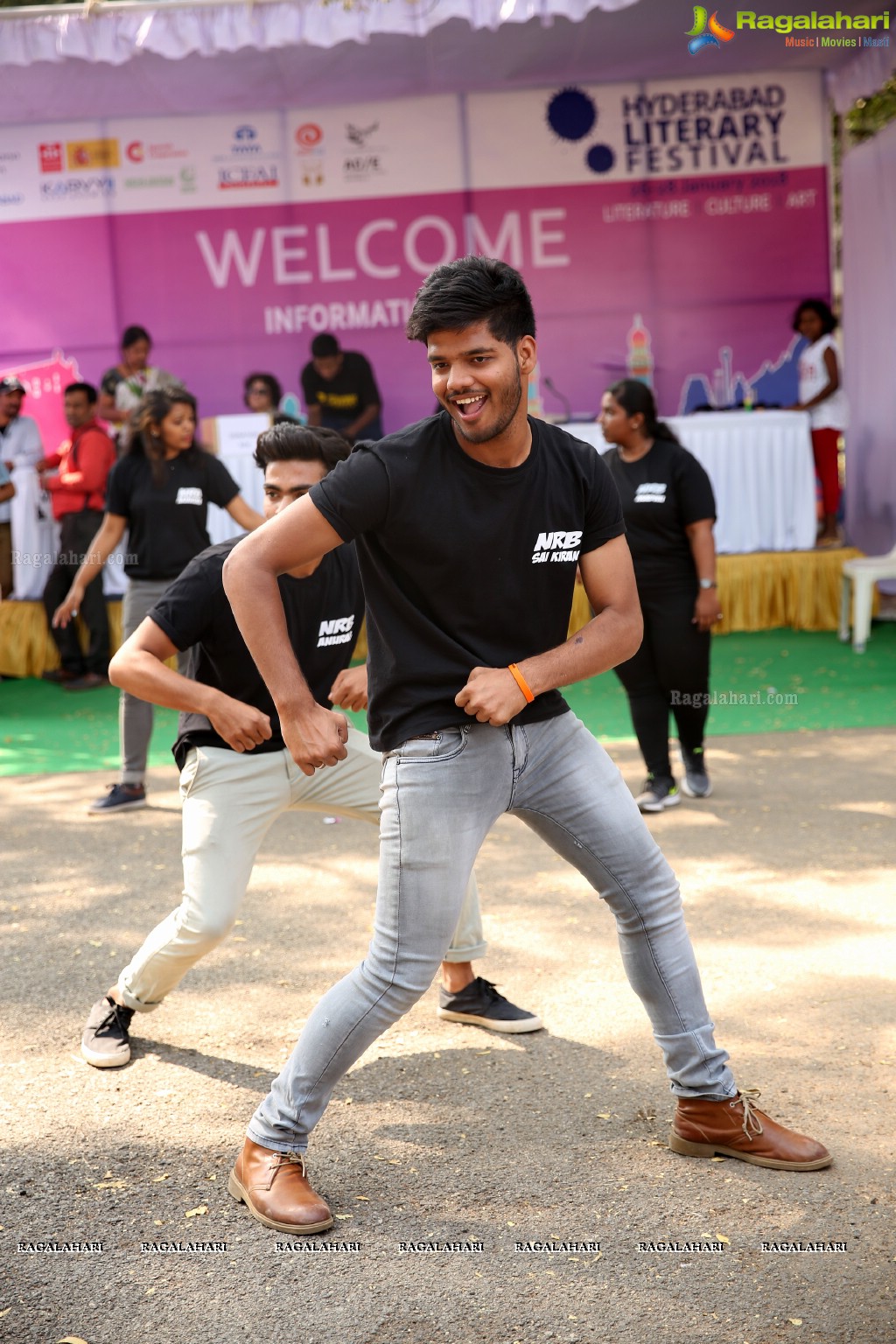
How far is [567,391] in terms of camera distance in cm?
1254

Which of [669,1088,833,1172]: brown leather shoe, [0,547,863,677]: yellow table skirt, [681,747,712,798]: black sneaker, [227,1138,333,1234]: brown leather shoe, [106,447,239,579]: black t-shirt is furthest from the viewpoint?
[0,547,863,677]: yellow table skirt

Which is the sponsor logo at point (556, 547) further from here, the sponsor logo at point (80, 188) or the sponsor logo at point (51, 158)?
the sponsor logo at point (51, 158)

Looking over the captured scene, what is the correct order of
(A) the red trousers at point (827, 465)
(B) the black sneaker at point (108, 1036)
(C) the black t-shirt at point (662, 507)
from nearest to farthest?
(B) the black sneaker at point (108, 1036) → (C) the black t-shirt at point (662, 507) → (A) the red trousers at point (827, 465)

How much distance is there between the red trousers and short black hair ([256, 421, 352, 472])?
8.21m

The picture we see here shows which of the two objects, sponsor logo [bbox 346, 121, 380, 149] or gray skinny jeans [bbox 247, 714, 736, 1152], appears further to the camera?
sponsor logo [bbox 346, 121, 380, 149]

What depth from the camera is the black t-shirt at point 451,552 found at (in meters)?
2.58

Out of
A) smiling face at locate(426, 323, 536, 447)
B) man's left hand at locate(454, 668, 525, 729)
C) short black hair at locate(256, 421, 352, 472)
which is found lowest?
man's left hand at locate(454, 668, 525, 729)

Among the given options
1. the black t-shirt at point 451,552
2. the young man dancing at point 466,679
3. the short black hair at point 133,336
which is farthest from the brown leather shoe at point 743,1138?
the short black hair at point 133,336

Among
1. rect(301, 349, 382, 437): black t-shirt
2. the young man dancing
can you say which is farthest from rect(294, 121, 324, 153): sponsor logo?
the young man dancing

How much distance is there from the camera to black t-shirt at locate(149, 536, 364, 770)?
3.50 m

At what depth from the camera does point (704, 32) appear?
1065cm

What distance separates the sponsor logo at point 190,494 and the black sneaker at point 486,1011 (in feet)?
11.3

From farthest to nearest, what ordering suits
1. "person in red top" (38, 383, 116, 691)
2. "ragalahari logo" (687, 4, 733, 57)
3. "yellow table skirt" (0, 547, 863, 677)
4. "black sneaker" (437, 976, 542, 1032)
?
"yellow table skirt" (0, 547, 863, 677) < "ragalahari logo" (687, 4, 733, 57) < "person in red top" (38, 383, 116, 691) < "black sneaker" (437, 976, 542, 1032)

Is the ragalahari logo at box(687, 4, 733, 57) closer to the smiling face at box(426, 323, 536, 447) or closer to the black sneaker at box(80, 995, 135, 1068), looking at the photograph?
the smiling face at box(426, 323, 536, 447)
